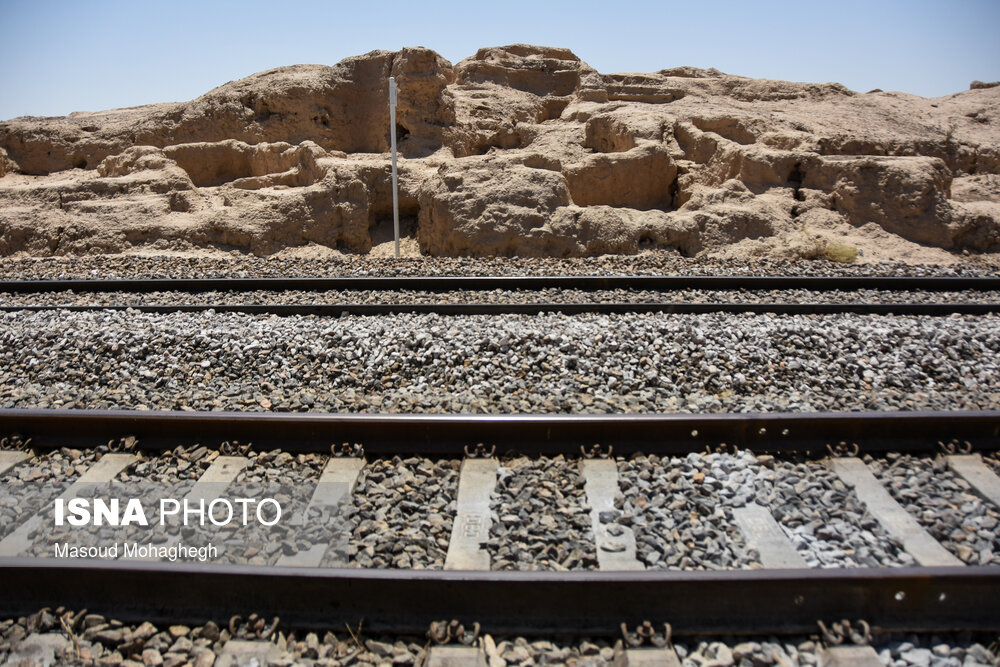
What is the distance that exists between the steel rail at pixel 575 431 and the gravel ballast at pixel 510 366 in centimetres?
53

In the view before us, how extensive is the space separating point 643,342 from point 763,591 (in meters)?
3.26

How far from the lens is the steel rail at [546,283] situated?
30.0ft

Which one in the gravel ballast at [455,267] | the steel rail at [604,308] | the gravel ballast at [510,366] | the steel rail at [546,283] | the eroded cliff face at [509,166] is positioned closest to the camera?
the gravel ballast at [510,366]

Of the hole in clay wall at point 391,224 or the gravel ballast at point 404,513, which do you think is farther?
the hole in clay wall at point 391,224

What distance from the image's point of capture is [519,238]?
1234 centimetres

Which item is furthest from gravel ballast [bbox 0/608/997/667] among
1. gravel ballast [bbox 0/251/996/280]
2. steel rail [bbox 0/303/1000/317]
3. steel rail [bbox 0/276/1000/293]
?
gravel ballast [bbox 0/251/996/280]

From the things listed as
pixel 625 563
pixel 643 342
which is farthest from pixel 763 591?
pixel 643 342

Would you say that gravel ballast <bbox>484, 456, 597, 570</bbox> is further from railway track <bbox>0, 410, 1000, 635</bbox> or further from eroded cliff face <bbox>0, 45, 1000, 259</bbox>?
eroded cliff face <bbox>0, 45, 1000, 259</bbox>

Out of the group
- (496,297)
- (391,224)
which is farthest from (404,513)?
(391,224)

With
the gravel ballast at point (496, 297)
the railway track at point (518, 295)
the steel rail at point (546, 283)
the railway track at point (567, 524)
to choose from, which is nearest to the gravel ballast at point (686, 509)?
the railway track at point (567, 524)

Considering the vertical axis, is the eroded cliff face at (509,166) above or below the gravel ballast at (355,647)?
above

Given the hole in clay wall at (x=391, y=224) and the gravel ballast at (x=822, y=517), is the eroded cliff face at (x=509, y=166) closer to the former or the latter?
the hole in clay wall at (x=391, y=224)

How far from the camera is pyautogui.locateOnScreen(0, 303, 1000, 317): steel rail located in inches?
303

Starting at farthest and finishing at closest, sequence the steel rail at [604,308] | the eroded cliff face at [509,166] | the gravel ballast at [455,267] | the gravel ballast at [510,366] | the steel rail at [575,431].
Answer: the eroded cliff face at [509,166]
the gravel ballast at [455,267]
the steel rail at [604,308]
the gravel ballast at [510,366]
the steel rail at [575,431]
